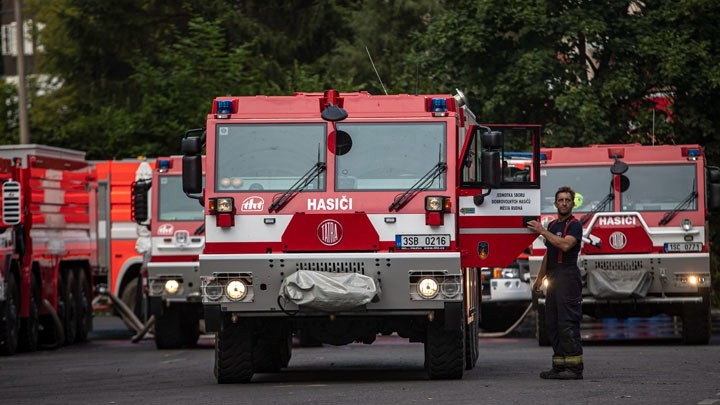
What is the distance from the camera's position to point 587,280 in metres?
23.7

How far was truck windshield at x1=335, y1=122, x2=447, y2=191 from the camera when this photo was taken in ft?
54.7

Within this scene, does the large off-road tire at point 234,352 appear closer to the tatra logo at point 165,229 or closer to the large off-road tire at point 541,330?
the large off-road tire at point 541,330

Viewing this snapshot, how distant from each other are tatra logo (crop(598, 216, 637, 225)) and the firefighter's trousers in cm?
679

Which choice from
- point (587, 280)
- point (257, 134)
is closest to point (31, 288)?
point (587, 280)

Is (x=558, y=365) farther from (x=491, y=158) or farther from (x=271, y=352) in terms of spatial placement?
(x=271, y=352)

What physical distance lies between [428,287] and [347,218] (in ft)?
3.21

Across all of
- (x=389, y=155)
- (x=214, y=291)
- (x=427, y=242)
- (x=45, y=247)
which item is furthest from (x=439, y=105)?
(x=45, y=247)

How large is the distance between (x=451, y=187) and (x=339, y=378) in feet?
8.35

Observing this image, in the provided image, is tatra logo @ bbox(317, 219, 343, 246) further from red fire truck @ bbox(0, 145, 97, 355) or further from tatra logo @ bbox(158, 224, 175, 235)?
tatra logo @ bbox(158, 224, 175, 235)

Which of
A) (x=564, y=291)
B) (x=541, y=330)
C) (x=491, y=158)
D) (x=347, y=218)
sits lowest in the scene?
(x=541, y=330)

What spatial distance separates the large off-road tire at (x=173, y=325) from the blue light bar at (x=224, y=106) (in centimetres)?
841

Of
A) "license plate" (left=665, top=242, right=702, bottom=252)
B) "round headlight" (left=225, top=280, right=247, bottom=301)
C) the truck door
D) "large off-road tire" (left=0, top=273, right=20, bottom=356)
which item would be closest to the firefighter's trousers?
the truck door

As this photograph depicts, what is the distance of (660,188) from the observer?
24031 mm

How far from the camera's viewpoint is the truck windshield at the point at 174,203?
2511 cm
